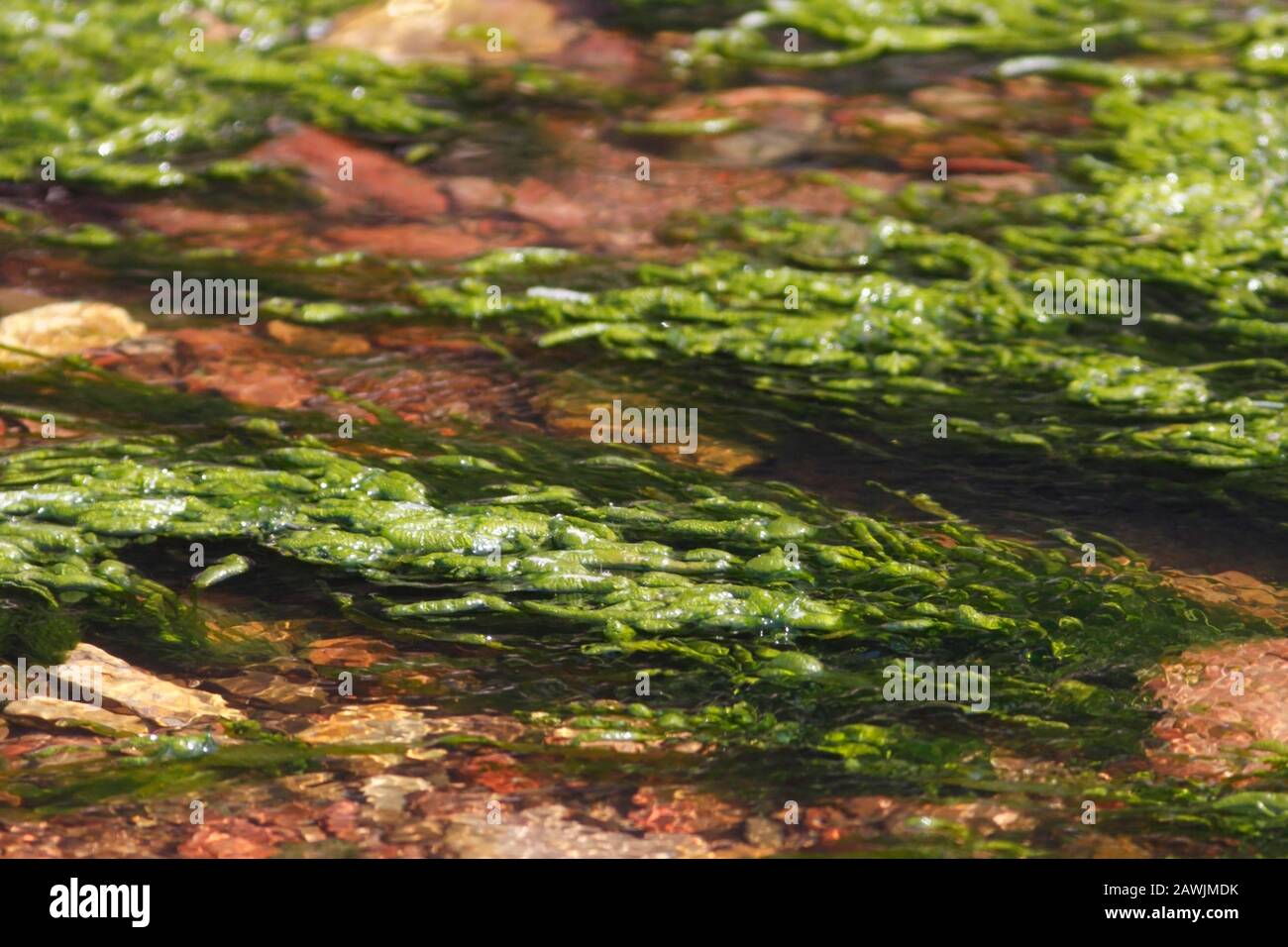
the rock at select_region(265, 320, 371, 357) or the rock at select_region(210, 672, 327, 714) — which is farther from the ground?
the rock at select_region(265, 320, 371, 357)

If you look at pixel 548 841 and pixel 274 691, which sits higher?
pixel 274 691

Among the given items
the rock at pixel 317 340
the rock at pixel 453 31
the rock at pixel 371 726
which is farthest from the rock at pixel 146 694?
the rock at pixel 453 31

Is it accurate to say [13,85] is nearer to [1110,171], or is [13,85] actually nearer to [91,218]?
[91,218]

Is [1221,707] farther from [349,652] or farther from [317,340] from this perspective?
[317,340]

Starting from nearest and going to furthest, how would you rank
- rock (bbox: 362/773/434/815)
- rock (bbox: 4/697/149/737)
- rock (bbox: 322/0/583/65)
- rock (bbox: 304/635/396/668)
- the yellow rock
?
rock (bbox: 362/773/434/815), rock (bbox: 4/697/149/737), rock (bbox: 304/635/396/668), the yellow rock, rock (bbox: 322/0/583/65)

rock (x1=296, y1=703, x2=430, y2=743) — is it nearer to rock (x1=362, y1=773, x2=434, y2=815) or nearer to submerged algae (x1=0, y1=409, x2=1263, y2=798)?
rock (x1=362, y1=773, x2=434, y2=815)

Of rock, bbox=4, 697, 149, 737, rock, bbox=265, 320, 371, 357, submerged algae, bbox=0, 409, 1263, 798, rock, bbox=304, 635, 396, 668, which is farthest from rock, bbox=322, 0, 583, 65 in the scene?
rock, bbox=4, 697, 149, 737

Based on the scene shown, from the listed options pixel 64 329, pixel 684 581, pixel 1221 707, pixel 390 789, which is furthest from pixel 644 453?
pixel 64 329

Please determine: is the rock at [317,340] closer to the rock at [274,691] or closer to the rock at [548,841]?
the rock at [274,691]
